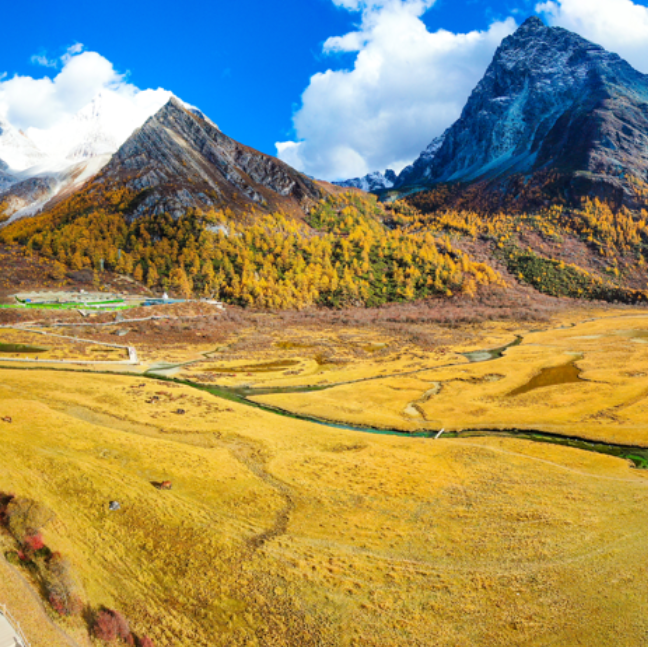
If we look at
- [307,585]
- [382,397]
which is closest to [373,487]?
[307,585]

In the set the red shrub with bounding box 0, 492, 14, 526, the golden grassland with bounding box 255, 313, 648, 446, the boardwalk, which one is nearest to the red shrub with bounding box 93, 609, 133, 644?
the boardwalk

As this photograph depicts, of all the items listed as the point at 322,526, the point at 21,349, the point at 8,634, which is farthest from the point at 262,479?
the point at 21,349

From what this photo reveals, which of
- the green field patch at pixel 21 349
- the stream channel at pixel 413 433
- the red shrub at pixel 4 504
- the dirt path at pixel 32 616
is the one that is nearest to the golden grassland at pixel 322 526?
the dirt path at pixel 32 616

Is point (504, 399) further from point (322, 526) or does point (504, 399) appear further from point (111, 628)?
point (111, 628)

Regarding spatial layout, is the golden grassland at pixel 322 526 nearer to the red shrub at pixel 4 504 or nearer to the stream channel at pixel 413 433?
the red shrub at pixel 4 504

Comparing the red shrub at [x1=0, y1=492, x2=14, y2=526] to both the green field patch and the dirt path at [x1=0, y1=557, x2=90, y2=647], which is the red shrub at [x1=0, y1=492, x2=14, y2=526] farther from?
the green field patch
